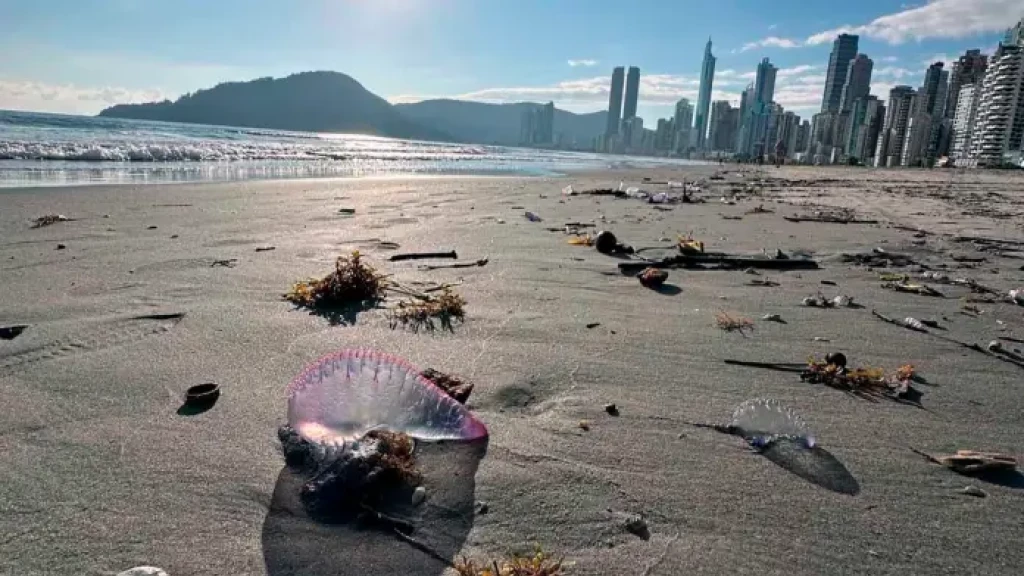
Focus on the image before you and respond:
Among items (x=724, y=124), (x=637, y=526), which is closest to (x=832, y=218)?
(x=637, y=526)

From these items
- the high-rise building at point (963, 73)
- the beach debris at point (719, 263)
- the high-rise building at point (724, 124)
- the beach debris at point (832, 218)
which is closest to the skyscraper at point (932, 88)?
the high-rise building at point (963, 73)

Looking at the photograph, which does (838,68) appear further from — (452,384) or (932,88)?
(452,384)

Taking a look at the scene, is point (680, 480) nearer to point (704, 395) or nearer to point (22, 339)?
point (704, 395)

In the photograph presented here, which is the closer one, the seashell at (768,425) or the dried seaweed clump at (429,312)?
the seashell at (768,425)

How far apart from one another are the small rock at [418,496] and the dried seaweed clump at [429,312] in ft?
4.29

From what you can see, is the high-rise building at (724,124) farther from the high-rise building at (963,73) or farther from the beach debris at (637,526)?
the beach debris at (637,526)

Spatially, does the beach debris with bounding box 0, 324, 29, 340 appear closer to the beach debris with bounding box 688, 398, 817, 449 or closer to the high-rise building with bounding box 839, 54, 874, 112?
the beach debris with bounding box 688, 398, 817, 449

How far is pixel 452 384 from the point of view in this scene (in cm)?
203

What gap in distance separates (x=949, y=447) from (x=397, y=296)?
95.6 inches

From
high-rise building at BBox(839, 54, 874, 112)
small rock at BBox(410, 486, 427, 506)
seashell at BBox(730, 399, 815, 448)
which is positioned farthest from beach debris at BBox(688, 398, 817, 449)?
high-rise building at BBox(839, 54, 874, 112)

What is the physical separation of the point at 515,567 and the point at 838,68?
16111 centimetres

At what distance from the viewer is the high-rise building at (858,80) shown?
12094 centimetres

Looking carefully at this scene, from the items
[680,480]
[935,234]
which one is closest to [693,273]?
[680,480]

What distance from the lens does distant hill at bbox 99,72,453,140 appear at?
277 ft
